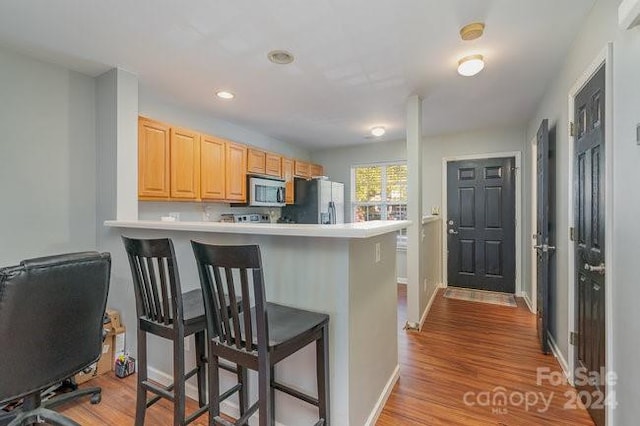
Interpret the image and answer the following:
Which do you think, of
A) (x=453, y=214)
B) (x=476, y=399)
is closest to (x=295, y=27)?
(x=476, y=399)

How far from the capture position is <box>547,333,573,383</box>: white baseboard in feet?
7.49

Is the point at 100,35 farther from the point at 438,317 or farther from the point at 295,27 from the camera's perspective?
the point at 438,317

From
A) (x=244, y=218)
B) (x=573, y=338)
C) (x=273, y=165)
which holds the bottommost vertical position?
(x=573, y=338)

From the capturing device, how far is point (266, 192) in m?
4.29

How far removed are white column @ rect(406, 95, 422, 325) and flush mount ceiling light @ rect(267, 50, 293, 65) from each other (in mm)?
1470

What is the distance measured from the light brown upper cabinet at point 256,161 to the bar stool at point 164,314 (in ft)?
8.29

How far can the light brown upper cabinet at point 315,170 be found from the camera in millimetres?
5448

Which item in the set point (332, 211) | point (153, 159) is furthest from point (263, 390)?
point (332, 211)

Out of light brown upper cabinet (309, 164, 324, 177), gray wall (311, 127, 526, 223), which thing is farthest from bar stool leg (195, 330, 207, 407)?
gray wall (311, 127, 526, 223)

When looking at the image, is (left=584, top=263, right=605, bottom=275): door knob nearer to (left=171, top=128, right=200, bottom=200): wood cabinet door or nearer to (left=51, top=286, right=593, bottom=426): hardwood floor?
(left=51, top=286, right=593, bottom=426): hardwood floor

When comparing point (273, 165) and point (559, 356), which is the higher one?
point (273, 165)

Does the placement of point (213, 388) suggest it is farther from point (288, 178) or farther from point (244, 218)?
point (288, 178)

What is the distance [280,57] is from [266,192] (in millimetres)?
2176

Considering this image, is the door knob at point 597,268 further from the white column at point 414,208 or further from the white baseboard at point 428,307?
the white baseboard at point 428,307
